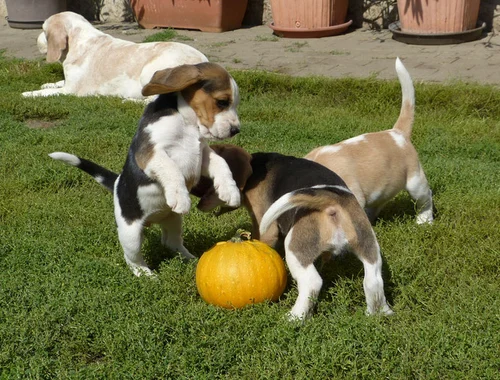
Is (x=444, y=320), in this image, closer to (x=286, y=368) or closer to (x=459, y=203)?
(x=286, y=368)

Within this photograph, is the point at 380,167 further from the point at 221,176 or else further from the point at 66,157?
the point at 66,157

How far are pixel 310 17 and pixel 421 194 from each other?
6971mm

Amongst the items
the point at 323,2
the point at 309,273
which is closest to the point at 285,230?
the point at 309,273

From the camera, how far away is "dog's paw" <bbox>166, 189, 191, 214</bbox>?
4.09 metres

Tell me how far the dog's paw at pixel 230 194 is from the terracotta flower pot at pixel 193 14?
29.4 ft

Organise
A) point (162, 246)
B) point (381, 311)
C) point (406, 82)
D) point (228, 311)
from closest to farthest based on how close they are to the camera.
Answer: point (381, 311), point (228, 311), point (162, 246), point (406, 82)

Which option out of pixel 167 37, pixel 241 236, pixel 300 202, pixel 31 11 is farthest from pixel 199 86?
pixel 31 11

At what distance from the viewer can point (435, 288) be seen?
4.40m

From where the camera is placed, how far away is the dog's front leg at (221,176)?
4309mm

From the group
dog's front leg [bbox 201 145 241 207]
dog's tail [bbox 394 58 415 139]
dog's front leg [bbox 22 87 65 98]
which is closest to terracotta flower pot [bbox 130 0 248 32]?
dog's front leg [bbox 22 87 65 98]

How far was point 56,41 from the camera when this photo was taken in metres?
9.85

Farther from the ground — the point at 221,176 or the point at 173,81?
the point at 173,81

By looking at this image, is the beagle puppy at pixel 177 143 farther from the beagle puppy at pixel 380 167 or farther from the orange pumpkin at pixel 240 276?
the beagle puppy at pixel 380 167

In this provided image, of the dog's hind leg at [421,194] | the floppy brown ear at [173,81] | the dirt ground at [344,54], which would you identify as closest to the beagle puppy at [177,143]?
the floppy brown ear at [173,81]
